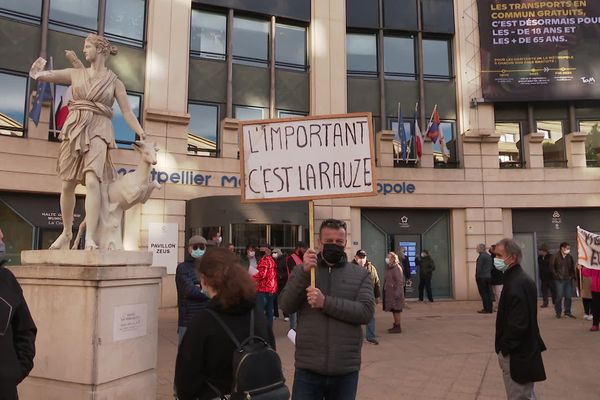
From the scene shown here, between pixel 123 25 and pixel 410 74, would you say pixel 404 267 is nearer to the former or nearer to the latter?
pixel 410 74

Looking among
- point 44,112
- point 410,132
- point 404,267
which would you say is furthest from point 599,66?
point 44,112

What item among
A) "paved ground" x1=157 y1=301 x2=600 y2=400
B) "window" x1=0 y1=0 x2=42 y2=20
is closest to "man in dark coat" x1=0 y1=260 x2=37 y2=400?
"paved ground" x1=157 y1=301 x2=600 y2=400

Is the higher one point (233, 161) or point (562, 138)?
point (562, 138)

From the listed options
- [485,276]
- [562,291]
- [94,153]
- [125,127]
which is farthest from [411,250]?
[94,153]

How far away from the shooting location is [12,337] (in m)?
3.16

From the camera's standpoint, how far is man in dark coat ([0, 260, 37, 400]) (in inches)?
120

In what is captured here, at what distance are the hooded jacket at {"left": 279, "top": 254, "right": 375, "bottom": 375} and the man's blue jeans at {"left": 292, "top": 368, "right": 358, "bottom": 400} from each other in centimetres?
8

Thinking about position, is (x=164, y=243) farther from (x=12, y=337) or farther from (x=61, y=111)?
(x=12, y=337)

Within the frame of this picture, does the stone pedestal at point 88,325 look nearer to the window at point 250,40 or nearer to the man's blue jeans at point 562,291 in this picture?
the man's blue jeans at point 562,291

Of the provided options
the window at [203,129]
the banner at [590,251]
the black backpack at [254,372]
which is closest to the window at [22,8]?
the window at [203,129]

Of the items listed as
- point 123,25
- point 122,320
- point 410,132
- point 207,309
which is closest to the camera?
point 207,309

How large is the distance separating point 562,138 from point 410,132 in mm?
6035

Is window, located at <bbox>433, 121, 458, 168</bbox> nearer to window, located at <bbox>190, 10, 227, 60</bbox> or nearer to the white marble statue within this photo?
window, located at <bbox>190, 10, 227, 60</bbox>

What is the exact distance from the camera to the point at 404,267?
18562mm
